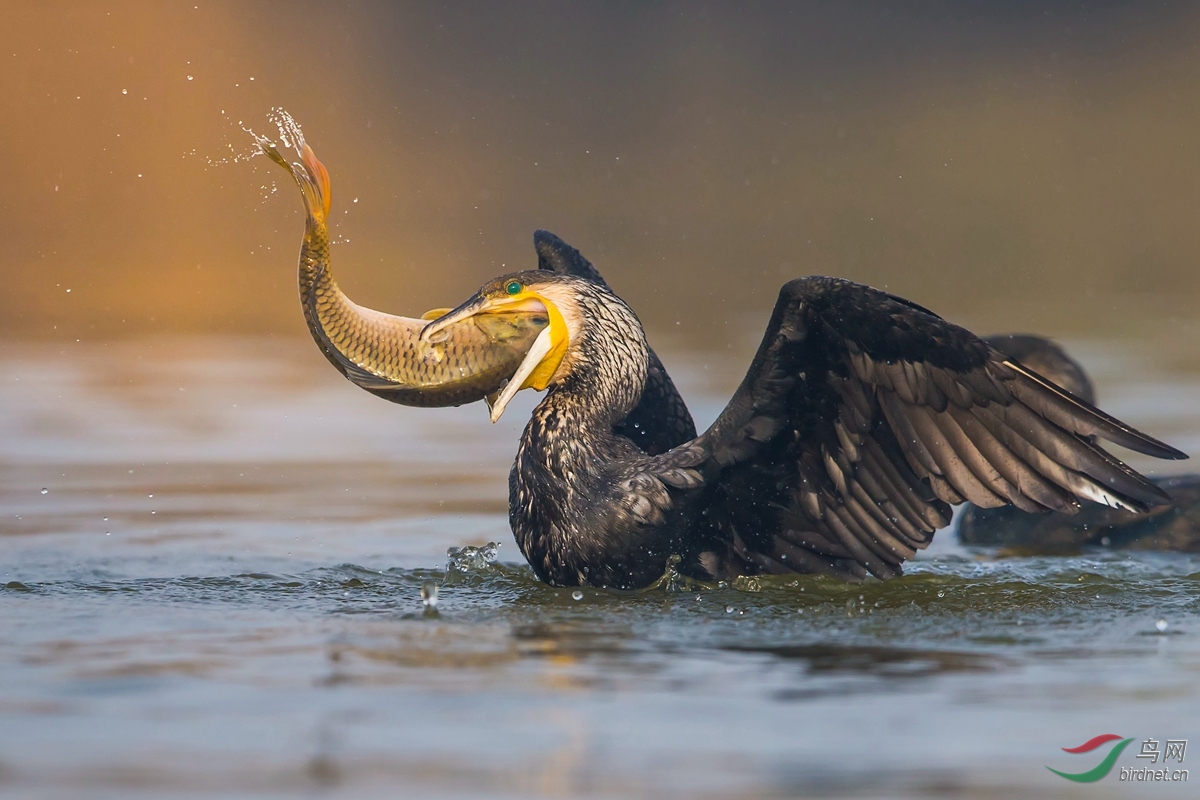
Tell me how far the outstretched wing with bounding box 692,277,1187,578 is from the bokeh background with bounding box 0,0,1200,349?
7.37 m

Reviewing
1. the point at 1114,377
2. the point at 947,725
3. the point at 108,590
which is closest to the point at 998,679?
the point at 947,725

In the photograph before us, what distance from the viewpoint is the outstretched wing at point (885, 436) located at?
220 inches

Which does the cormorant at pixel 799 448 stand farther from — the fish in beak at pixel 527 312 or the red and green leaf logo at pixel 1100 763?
the red and green leaf logo at pixel 1100 763

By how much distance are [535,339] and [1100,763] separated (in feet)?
8.44

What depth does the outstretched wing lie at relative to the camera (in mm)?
5582

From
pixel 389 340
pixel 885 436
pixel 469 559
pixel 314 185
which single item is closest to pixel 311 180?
pixel 314 185

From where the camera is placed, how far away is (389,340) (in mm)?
6078

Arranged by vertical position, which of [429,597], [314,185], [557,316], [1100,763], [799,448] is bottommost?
[1100,763]

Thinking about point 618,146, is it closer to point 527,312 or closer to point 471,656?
point 527,312

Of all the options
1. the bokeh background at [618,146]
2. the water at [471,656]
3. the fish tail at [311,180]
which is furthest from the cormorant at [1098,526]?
the bokeh background at [618,146]

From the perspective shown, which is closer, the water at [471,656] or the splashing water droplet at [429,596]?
the water at [471,656]

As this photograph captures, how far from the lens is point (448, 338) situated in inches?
244

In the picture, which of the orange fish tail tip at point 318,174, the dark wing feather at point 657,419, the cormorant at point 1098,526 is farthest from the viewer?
the cormorant at point 1098,526

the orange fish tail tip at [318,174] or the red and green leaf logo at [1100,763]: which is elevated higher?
the orange fish tail tip at [318,174]
